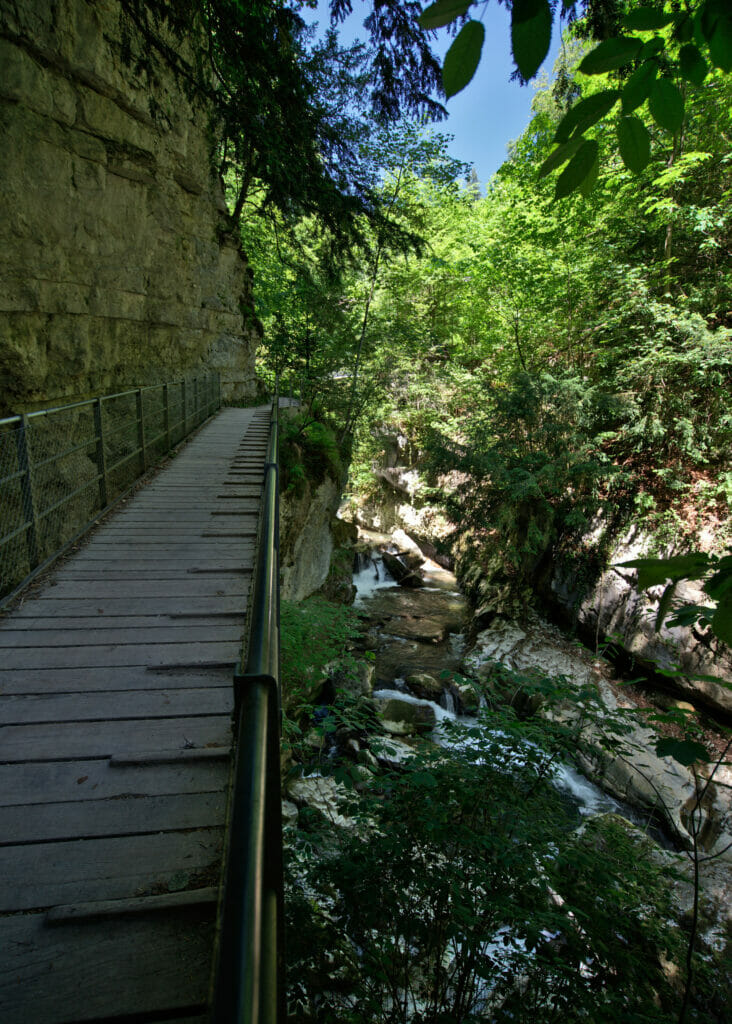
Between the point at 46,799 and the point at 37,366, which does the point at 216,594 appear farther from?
the point at 37,366

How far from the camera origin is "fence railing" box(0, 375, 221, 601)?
155 inches

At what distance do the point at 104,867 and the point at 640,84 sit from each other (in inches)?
107

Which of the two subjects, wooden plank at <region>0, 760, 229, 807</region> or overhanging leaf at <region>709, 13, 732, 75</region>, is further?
wooden plank at <region>0, 760, 229, 807</region>

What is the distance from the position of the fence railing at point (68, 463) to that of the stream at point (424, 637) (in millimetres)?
3706

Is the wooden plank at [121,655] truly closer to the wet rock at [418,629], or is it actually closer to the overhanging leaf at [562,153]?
the overhanging leaf at [562,153]

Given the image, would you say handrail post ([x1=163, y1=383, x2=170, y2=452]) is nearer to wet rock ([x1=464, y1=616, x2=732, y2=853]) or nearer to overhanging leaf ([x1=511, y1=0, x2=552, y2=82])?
wet rock ([x1=464, y1=616, x2=732, y2=853])

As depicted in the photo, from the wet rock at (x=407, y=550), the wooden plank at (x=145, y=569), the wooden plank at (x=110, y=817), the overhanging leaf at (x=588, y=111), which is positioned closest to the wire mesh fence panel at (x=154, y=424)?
the wooden plank at (x=145, y=569)

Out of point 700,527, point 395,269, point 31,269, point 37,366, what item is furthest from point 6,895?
point 395,269

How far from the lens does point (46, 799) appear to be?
186 cm

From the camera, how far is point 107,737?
2.18 meters

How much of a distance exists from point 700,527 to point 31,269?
11827 mm

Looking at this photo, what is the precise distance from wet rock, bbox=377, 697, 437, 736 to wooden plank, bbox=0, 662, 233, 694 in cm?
632

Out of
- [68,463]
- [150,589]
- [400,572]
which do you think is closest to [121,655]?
[150,589]

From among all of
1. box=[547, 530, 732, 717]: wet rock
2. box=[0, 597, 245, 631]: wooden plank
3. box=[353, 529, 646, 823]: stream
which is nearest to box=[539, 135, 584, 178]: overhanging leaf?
box=[0, 597, 245, 631]: wooden plank
